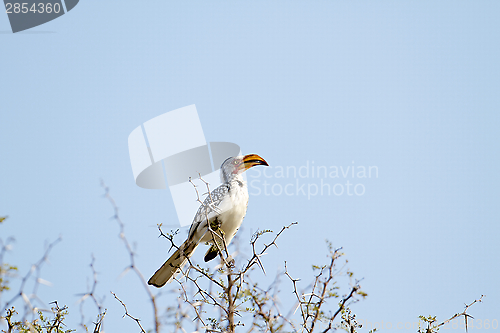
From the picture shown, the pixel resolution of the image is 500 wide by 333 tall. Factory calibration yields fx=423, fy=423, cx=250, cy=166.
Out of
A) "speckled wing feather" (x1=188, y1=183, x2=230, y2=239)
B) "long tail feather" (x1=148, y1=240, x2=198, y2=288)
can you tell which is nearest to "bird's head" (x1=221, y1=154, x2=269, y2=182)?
"speckled wing feather" (x1=188, y1=183, x2=230, y2=239)

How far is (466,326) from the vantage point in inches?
112

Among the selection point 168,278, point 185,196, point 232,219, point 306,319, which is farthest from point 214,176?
point 306,319

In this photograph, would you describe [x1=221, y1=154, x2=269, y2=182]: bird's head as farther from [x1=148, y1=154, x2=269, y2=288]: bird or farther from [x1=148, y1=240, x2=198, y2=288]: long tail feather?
[x1=148, y1=240, x2=198, y2=288]: long tail feather

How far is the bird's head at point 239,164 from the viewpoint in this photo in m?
4.37

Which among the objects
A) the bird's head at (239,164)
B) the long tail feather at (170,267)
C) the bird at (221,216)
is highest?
the bird's head at (239,164)

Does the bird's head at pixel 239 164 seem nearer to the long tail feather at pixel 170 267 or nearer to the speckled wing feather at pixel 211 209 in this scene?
the speckled wing feather at pixel 211 209

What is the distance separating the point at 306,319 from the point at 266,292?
298 mm

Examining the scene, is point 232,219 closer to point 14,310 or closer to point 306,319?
point 306,319

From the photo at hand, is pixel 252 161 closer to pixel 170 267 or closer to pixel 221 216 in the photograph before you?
pixel 221 216

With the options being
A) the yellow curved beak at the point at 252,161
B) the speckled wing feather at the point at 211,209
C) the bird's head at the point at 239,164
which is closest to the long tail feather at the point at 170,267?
the speckled wing feather at the point at 211,209

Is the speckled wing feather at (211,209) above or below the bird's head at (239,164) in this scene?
below

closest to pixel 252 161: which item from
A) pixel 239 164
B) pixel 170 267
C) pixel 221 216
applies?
pixel 239 164

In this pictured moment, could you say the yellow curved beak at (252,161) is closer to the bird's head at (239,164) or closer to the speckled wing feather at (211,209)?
the bird's head at (239,164)

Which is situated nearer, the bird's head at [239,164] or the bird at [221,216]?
the bird at [221,216]
